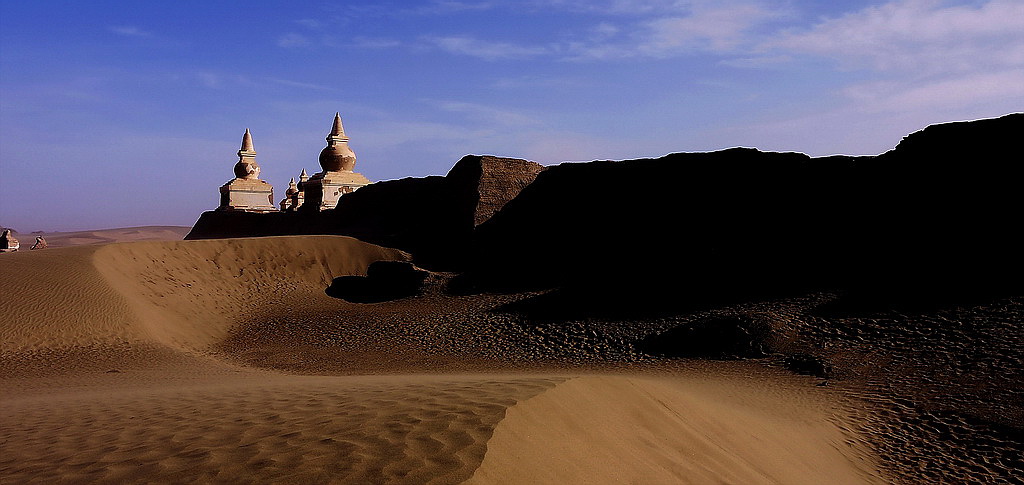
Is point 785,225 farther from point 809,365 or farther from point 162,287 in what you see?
Result: point 162,287

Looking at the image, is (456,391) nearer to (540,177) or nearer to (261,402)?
(261,402)

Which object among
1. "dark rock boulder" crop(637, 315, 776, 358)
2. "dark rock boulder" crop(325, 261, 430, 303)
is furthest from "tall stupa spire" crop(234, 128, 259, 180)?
"dark rock boulder" crop(637, 315, 776, 358)

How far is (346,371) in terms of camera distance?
12.2 metres

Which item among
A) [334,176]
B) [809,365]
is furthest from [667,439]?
[334,176]

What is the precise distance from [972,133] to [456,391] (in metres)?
14.4

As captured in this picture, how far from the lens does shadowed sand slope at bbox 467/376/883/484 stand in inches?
159

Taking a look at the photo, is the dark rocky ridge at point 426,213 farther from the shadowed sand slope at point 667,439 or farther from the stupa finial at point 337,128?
the shadowed sand slope at point 667,439

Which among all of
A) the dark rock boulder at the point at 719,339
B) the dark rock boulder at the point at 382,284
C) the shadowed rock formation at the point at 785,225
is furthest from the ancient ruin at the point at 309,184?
the dark rock boulder at the point at 719,339

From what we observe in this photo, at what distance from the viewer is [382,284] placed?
20672mm

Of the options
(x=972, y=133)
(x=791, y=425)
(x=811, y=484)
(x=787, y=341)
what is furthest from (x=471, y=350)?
(x=972, y=133)

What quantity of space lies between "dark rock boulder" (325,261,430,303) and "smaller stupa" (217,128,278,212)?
14.7 meters

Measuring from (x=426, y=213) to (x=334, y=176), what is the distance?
6.96 meters

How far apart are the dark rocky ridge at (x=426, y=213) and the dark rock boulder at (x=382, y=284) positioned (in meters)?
2.76

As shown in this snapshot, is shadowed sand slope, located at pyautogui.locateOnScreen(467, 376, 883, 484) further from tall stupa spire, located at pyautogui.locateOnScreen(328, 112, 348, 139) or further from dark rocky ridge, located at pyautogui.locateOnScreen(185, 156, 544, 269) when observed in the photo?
tall stupa spire, located at pyautogui.locateOnScreen(328, 112, 348, 139)
